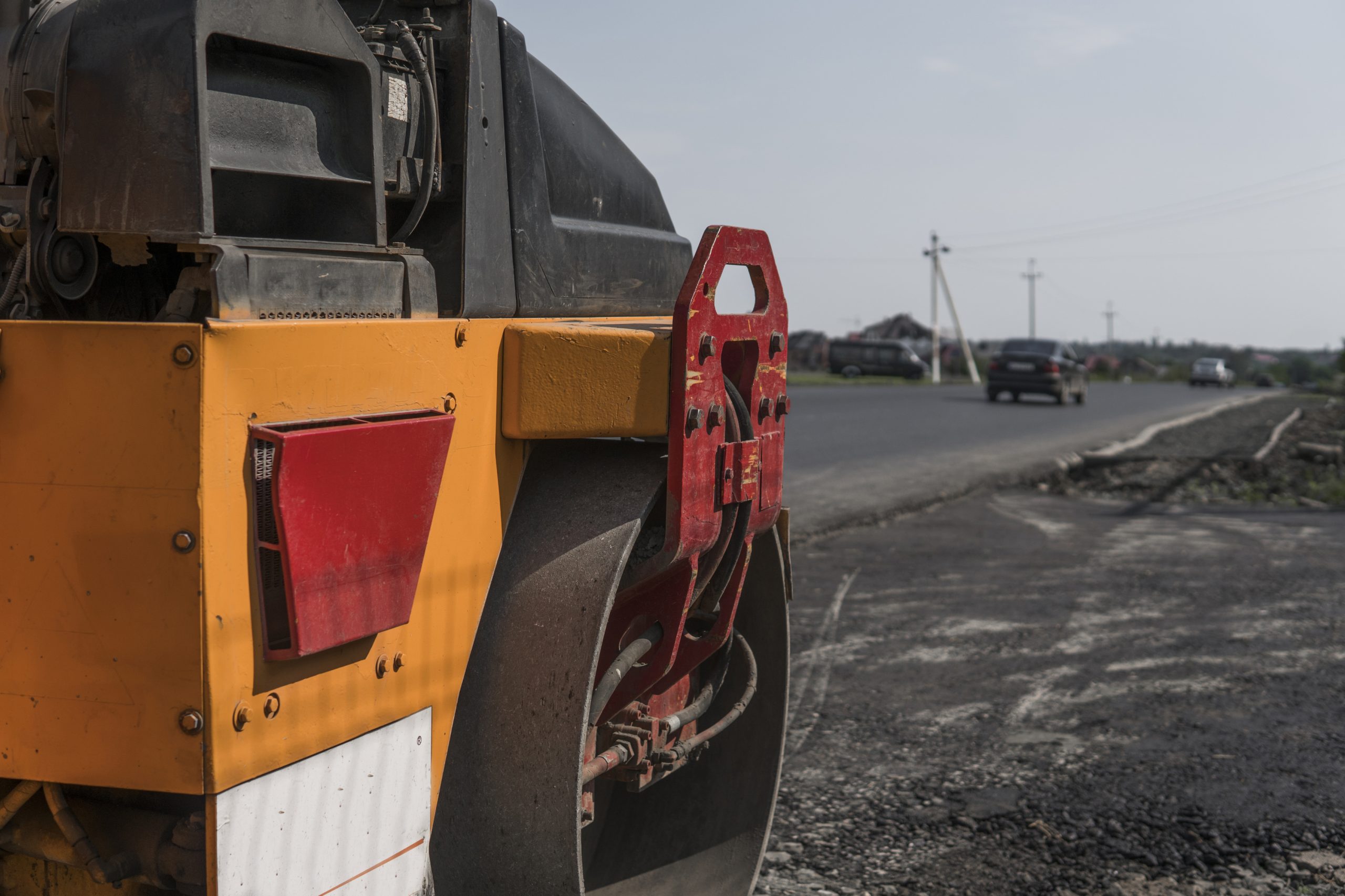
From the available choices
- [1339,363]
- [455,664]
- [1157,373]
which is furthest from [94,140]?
[1157,373]

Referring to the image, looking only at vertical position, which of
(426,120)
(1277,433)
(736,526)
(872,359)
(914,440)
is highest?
(872,359)

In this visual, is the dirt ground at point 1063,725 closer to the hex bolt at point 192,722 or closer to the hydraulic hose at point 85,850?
the hydraulic hose at point 85,850

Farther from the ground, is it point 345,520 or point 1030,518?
point 345,520

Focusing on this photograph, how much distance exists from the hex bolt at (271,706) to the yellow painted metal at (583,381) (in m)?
0.66

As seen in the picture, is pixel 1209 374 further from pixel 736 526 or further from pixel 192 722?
pixel 192 722

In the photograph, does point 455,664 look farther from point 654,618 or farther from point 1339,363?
point 1339,363

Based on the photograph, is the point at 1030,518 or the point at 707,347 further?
the point at 1030,518

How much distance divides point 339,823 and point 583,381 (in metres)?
0.86

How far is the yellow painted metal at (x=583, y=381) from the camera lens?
2271 mm

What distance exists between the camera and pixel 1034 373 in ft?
96.4

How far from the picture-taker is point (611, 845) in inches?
128

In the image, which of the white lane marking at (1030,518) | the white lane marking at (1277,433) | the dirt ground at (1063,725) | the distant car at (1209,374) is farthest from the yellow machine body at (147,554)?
the distant car at (1209,374)

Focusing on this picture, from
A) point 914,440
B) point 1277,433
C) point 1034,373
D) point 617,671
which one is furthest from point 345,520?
point 1034,373

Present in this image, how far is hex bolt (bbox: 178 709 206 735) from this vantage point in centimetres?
167
